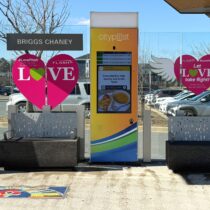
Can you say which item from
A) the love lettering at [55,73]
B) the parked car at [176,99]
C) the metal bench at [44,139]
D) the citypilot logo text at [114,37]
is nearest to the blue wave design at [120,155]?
the metal bench at [44,139]

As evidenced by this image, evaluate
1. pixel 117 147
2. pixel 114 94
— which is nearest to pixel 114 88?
pixel 114 94

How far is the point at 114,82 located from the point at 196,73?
1545 mm

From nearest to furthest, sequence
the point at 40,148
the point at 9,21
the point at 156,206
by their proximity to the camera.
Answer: the point at 156,206, the point at 40,148, the point at 9,21

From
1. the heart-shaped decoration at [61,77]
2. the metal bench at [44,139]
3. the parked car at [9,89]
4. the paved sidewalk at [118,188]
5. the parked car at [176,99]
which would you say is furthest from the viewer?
the parked car at [176,99]

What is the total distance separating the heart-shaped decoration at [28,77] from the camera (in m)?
8.95

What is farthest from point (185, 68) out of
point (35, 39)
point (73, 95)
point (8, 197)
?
point (73, 95)

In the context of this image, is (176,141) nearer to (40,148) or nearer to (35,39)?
(40,148)

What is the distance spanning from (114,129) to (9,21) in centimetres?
1196

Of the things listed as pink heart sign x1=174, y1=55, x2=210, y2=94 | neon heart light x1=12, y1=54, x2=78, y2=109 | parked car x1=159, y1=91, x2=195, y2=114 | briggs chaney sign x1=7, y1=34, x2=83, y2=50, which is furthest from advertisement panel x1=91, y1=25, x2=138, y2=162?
parked car x1=159, y1=91, x2=195, y2=114

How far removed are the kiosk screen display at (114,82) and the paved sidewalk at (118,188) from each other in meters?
1.13

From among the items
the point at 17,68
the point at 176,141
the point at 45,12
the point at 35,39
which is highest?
the point at 45,12

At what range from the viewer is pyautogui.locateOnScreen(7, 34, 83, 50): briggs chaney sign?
8898 millimetres

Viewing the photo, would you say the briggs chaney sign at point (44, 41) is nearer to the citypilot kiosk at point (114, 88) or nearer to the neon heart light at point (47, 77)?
the neon heart light at point (47, 77)

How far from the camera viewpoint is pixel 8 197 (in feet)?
22.2
